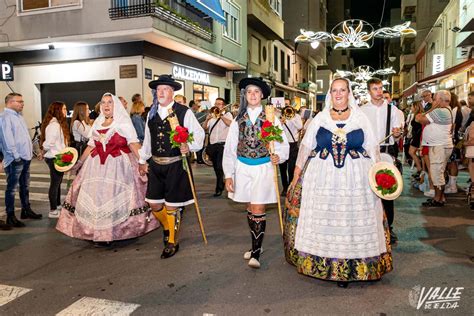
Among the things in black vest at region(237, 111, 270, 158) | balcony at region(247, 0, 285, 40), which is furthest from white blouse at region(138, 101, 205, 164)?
balcony at region(247, 0, 285, 40)

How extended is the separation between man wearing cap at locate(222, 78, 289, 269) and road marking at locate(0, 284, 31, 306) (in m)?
2.46

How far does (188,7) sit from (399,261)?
1523 cm

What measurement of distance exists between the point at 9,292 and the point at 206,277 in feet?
6.71

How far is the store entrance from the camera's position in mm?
16656

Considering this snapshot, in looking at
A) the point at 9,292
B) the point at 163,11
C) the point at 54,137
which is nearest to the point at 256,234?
the point at 9,292

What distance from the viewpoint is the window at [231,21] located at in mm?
20928

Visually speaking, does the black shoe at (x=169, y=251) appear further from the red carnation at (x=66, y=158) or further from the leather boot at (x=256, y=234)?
the red carnation at (x=66, y=158)

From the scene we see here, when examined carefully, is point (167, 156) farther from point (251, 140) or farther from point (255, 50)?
point (255, 50)

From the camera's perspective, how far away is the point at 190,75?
1922 cm

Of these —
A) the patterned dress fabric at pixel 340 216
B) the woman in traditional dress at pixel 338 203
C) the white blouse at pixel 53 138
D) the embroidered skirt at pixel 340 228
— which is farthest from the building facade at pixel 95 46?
the embroidered skirt at pixel 340 228

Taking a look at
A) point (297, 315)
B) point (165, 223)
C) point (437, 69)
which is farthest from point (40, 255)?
point (437, 69)

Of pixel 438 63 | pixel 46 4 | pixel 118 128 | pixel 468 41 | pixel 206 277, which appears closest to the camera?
pixel 206 277

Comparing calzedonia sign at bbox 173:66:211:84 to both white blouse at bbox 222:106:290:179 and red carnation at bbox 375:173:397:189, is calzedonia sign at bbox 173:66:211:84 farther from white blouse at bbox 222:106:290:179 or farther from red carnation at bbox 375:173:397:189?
red carnation at bbox 375:173:397:189

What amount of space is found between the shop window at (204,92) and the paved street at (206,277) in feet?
44.9
